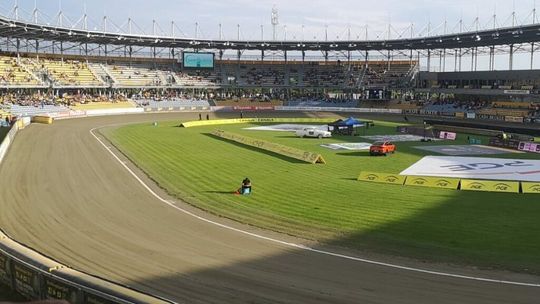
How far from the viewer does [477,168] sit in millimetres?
37406

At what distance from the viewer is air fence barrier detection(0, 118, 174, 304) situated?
35.1 ft

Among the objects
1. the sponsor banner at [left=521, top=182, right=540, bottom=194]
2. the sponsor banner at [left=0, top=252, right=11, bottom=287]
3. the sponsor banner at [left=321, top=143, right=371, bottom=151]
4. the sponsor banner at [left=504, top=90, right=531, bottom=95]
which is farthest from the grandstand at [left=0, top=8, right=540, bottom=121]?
the sponsor banner at [left=0, top=252, right=11, bottom=287]

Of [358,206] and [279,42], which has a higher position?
[279,42]

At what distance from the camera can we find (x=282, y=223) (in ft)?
72.3

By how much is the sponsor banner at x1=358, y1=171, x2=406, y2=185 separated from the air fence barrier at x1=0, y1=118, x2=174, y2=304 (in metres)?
22.1

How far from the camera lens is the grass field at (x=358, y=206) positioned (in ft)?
62.1

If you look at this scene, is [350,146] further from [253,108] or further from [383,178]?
[253,108]

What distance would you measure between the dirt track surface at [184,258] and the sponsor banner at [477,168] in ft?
61.3

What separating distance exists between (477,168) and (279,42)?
7971 centimetres

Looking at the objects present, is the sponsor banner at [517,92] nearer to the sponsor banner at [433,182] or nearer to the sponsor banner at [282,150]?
the sponsor banner at [282,150]

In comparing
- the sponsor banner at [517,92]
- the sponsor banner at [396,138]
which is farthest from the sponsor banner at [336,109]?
the sponsor banner at [396,138]

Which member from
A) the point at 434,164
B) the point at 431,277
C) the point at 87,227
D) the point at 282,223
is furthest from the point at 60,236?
the point at 434,164

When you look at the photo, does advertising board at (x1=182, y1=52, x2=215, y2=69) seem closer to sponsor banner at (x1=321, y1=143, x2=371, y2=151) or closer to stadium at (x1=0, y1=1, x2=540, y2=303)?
stadium at (x1=0, y1=1, x2=540, y2=303)

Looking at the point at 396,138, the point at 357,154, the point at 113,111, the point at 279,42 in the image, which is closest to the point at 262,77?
the point at 279,42
